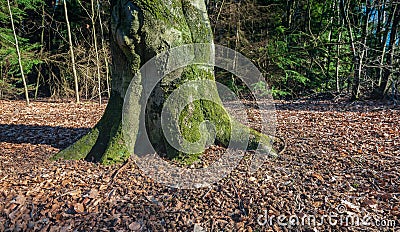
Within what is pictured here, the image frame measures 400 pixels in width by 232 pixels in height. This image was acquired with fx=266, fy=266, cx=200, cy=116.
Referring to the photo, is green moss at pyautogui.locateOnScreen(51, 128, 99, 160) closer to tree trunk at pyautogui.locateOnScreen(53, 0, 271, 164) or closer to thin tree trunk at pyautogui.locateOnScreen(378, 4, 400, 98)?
tree trunk at pyautogui.locateOnScreen(53, 0, 271, 164)

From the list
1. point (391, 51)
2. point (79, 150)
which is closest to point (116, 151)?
point (79, 150)

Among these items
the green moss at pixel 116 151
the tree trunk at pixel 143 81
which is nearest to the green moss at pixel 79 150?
the tree trunk at pixel 143 81

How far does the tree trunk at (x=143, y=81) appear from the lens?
10.1 feet

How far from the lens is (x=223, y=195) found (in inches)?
99.6

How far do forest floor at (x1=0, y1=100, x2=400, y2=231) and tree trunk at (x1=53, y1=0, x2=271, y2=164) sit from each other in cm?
31

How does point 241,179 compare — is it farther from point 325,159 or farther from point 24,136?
point 24,136

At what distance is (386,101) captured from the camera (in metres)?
8.10

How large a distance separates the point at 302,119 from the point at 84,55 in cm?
946

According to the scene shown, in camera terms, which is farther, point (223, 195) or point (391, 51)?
point (391, 51)

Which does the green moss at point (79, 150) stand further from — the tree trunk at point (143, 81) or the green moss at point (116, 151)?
the green moss at point (116, 151)

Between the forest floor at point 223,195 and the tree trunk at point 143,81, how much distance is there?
0.31 metres

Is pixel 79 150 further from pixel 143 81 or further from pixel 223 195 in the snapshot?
pixel 223 195

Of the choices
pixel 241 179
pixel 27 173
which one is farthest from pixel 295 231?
pixel 27 173

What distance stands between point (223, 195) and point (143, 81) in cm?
169
